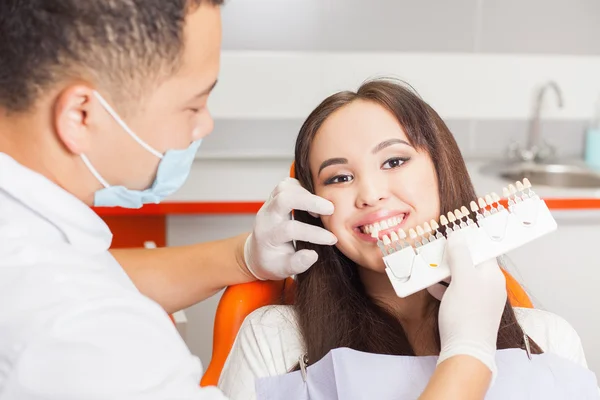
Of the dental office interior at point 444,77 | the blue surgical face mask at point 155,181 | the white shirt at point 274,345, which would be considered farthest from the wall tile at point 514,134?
A: the blue surgical face mask at point 155,181

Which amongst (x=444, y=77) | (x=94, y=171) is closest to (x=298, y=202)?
(x=94, y=171)

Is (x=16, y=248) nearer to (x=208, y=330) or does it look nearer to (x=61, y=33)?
(x=61, y=33)

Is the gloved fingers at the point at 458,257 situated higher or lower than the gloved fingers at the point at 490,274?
higher

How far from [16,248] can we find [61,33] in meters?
0.26

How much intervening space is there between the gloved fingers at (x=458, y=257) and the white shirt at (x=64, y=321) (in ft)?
1.80

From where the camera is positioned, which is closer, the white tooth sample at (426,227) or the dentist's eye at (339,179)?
the white tooth sample at (426,227)

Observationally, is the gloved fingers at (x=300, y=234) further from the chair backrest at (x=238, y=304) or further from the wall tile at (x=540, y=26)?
the wall tile at (x=540, y=26)

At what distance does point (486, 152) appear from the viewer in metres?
3.06

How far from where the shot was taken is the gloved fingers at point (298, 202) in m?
1.55

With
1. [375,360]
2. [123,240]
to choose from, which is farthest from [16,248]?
[123,240]

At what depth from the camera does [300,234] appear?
5.19 ft

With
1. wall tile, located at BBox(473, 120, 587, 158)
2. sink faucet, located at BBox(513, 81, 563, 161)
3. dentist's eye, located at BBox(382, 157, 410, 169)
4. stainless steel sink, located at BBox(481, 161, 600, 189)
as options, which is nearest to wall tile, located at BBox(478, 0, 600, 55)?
sink faucet, located at BBox(513, 81, 563, 161)

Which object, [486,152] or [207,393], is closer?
[207,393]

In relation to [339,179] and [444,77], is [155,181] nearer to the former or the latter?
[339,179]
